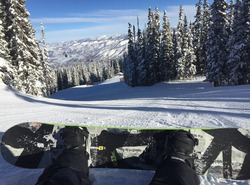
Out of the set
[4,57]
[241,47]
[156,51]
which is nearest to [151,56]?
[156,51]

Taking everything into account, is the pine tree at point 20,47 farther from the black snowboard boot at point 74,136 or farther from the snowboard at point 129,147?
the black snowboard boot at point 74,136

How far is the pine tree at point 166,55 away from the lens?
4472 cm

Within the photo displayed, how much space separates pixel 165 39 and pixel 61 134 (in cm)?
4266

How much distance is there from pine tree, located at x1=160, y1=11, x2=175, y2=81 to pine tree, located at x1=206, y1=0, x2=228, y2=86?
14.4m

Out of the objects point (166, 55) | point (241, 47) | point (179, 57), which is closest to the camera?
point (241, 47)

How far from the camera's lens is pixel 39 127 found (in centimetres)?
433

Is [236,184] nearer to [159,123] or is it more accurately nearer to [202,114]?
[159,123]

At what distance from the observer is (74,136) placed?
391 cm

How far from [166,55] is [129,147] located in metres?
42.3

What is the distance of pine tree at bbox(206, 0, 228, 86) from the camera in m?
29.8

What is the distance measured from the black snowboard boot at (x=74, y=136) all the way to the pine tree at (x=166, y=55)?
4215 centimetres

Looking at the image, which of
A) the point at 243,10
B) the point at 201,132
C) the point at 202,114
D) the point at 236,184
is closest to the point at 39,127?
the point at 201,132

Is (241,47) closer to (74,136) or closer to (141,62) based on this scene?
(141,62)

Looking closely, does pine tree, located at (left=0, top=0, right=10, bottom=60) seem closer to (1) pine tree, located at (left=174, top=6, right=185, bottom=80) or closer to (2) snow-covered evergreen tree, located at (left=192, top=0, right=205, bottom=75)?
(1) pine tree, located at (left=174, top=6, right=185, bottom=80)
